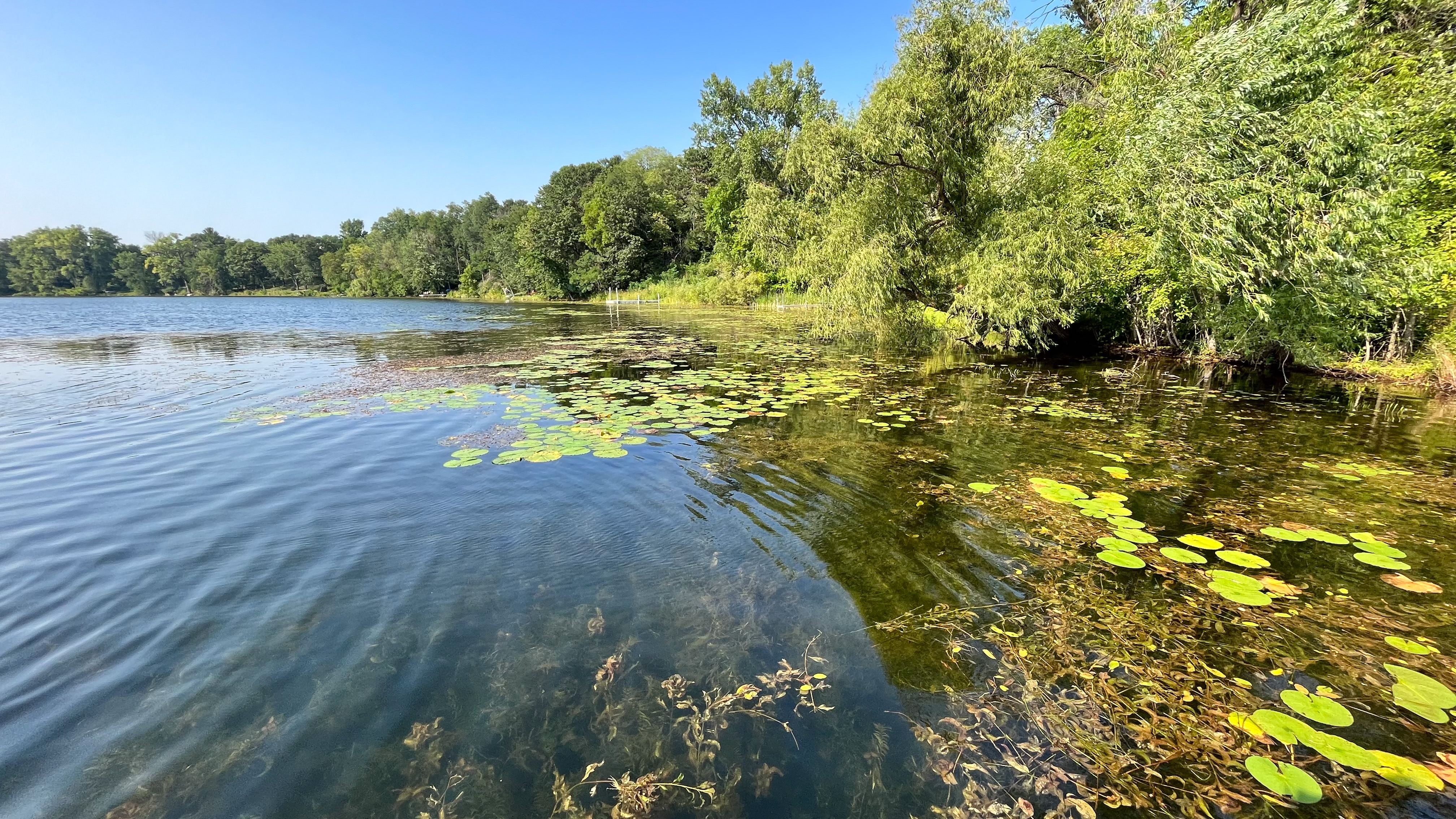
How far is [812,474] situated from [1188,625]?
11.9ft

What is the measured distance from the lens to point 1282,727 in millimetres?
2684

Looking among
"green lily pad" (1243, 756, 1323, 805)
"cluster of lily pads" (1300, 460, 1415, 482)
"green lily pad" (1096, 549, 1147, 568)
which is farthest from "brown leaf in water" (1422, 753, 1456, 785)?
"cluster of lily pads" (1300, 460, 1415, 482)

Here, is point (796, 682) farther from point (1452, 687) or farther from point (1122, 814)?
point (1452, 687)

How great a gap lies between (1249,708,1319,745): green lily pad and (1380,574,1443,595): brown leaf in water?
252 cm

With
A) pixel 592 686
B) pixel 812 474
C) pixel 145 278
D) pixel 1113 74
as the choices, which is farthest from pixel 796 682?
pixel 145 278

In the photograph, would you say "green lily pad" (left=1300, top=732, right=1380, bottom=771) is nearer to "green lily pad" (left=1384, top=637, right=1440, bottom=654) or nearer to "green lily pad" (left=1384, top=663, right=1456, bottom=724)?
"green lily pad" (left=1384, top=663, right=1456, bottom=724)

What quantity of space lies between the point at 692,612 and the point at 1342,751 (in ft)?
11.0

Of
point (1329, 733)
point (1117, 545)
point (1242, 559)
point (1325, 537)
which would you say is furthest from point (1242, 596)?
point (1325, 537)

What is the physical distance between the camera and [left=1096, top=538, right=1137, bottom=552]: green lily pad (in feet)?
15.0

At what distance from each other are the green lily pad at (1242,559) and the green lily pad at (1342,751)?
2050mm

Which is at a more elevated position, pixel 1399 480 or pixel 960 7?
pixel 960 7

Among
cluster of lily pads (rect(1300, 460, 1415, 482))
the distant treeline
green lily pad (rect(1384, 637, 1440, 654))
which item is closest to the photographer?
green lily pad (rect(1384, 637, 1440, 654))

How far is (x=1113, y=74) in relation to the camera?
15.6m

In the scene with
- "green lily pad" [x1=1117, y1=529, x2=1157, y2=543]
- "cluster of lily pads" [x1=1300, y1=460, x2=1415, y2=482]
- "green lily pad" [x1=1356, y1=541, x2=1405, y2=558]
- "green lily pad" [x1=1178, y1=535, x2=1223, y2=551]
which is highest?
"cluster of lily pads" [x1=1300, y1=460, x2=1415, y2=482]
